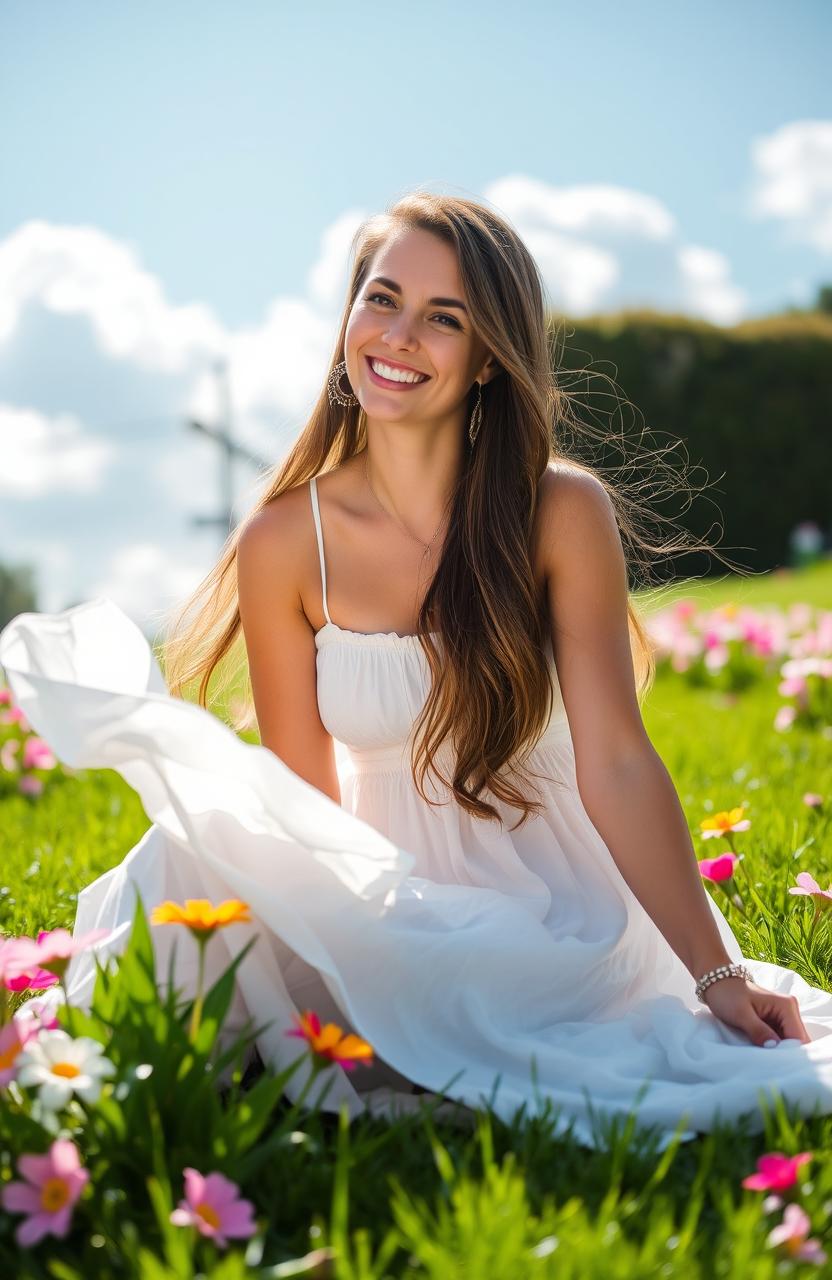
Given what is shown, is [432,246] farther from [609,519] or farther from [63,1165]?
[63,1165]

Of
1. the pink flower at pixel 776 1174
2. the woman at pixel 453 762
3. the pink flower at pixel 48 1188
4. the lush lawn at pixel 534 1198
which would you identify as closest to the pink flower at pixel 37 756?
the woman at pixel 453 762

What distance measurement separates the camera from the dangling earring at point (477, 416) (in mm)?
2443

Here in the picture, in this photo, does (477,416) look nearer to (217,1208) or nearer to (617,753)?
(617,753)

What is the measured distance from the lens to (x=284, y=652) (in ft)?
7.93

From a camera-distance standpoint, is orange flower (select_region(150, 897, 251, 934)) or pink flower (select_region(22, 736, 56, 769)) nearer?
orange flower (select_region(150, 897, 251, 934))

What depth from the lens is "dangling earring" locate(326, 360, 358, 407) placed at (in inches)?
101

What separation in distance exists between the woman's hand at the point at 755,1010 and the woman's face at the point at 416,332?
108cm

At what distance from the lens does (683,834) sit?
201cm

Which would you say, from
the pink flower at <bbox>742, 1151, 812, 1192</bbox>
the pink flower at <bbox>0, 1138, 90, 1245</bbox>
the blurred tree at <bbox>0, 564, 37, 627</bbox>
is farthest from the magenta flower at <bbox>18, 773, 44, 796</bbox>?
the blurred tree at <bbox>0, 564, 37, 627</bbox>

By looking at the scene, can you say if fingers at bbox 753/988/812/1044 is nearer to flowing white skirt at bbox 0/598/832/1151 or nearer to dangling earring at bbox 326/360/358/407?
flowing white skirt at bbox 0/598/832/1151

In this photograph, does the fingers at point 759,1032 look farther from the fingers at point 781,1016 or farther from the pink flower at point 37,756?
the pink flower at point 37,756

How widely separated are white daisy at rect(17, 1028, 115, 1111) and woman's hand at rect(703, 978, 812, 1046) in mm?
892

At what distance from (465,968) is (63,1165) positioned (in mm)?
665

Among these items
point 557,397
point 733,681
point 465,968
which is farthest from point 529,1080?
point 733,681
